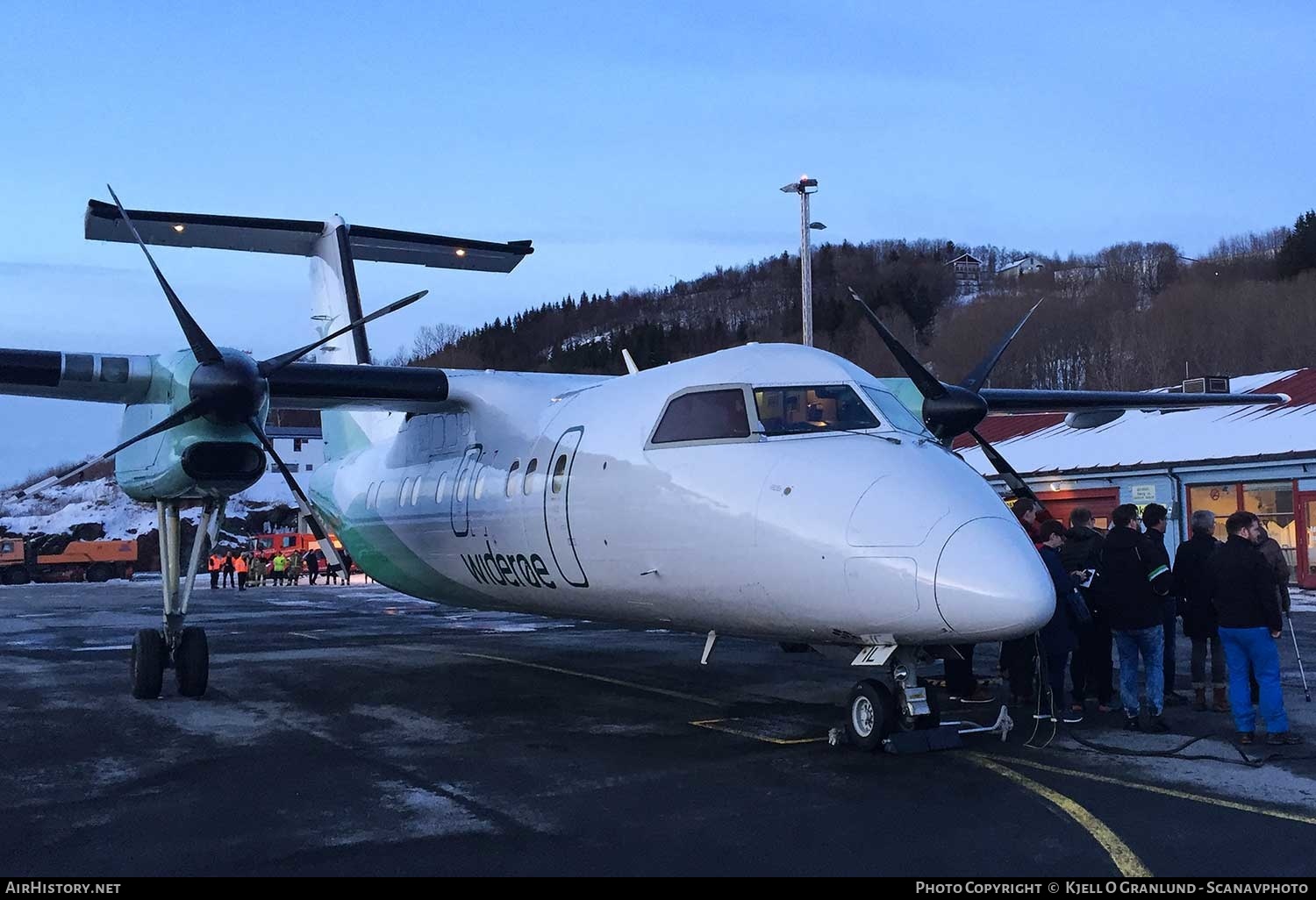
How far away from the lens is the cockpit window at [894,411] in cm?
852

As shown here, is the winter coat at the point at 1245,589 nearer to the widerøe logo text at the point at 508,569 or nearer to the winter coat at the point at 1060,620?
the winter coat at the point at 1060,620

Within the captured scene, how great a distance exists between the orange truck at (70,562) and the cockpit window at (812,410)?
5507 cm

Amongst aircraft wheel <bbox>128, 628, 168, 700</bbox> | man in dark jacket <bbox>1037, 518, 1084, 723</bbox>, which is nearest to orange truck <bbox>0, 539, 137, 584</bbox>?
aircraft wheel <bbox>128, 628, 168, 700</bbox>

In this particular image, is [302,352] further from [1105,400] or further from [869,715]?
[1105,400]

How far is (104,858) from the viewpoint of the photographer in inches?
220

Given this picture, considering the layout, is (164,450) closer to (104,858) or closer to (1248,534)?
(104,858)

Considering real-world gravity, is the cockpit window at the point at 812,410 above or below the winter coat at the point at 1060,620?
above

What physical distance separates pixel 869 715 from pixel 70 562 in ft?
186

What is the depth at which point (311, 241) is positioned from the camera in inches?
689

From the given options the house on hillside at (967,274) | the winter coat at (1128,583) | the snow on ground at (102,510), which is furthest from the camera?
the house on hillside at (967,274)

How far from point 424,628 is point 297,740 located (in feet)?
37.0

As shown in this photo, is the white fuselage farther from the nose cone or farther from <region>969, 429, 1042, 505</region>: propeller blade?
<region>969, 429, 1042, 505</region>: propeller blade

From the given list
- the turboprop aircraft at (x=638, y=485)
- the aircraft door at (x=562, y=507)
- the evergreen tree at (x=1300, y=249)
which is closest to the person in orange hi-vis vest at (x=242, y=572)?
the turboprop aircraft at (x=638, y=485)

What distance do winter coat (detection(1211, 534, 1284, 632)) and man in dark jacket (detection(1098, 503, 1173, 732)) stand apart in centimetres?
72
